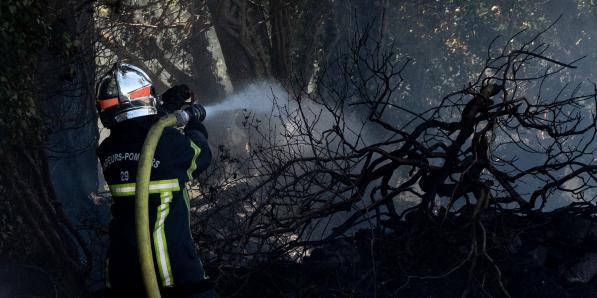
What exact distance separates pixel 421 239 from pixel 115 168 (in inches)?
100.0

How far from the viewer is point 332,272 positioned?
505 centimetres

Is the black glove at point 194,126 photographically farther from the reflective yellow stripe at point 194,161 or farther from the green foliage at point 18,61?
the green foliage at point 18,61

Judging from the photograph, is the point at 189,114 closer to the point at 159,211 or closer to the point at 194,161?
the point at 194,161

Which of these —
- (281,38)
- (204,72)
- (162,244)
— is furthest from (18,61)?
(204,72)

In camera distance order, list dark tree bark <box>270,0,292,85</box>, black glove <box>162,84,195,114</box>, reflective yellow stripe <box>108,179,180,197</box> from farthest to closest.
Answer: dark tree bark <box>270,0,292,85</box> → black glove <box>162,84,195,114</box> → reflective yellow stripe <box>108,179,180,197</box>

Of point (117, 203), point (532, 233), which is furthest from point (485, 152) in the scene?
point (117, 203)

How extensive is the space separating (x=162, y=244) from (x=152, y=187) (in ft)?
1.04

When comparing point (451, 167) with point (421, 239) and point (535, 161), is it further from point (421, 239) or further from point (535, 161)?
point (535, 161)

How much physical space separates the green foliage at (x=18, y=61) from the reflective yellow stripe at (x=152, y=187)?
5.79ft

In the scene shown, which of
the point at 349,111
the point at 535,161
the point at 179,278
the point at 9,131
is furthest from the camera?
the point at 535,161

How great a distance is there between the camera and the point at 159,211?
3441 millimetres

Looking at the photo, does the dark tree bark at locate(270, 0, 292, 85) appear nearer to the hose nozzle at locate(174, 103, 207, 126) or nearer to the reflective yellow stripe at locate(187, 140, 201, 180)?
the hose nozzle at locate(174, 103, 207, 126)

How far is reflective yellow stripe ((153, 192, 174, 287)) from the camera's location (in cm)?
344

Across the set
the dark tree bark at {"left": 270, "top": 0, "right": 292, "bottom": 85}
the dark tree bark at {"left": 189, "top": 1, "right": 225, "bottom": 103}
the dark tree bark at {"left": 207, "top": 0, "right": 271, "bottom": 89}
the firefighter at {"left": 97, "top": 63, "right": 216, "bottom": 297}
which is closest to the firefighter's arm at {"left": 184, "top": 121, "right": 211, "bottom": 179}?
the firefighter at {"left": 97, "top": 63, "right": 216, "bottom": 297}
